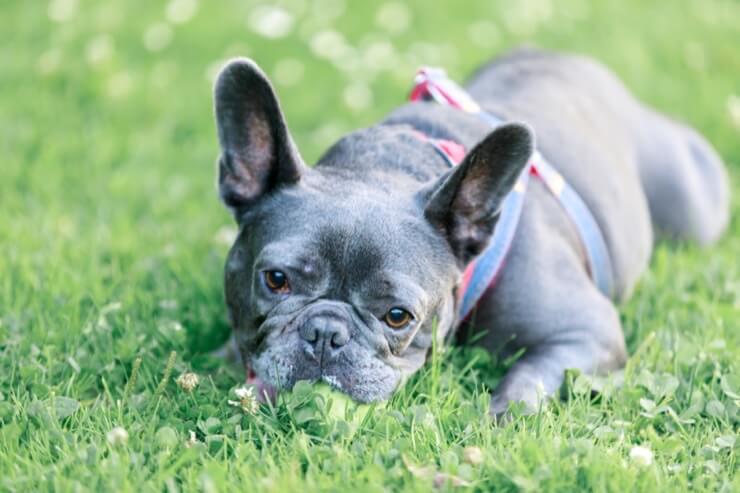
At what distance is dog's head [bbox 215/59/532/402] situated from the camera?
385 cm

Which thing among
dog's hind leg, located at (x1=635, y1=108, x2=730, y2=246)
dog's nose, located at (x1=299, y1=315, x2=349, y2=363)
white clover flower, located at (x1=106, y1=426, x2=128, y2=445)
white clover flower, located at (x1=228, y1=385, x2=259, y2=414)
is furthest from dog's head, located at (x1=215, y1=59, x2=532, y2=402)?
dog's hind leg, located at (x1=635, y1=108, x2=730, y2=246)

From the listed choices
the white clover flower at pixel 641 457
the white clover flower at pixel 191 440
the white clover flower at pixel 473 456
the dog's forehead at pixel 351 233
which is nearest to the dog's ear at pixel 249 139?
the dog's forehead at pixel 351 233

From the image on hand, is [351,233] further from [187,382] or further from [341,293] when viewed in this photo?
[187,382]

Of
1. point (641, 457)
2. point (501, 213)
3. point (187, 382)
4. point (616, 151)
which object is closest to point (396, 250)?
point (501, 213)

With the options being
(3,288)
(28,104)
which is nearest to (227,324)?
(3,288)

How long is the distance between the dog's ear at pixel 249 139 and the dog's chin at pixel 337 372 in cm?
73

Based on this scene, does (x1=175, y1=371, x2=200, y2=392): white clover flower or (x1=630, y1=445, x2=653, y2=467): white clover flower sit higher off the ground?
(x1=175, y1=371, x2=200, y2=392): white clover flower

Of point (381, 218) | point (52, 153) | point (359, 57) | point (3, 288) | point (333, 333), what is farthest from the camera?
point (359, 57)

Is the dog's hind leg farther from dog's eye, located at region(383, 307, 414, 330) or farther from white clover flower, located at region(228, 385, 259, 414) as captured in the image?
white clover flower, located at region(228, 385, 259, 414)

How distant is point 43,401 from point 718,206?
14.2ft

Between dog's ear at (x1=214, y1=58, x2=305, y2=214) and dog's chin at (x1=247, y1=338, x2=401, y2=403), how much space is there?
73cm

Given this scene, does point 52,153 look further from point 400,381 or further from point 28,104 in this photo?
point 400,381

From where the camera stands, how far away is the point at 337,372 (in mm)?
3797

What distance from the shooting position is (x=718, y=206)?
6492 mm
